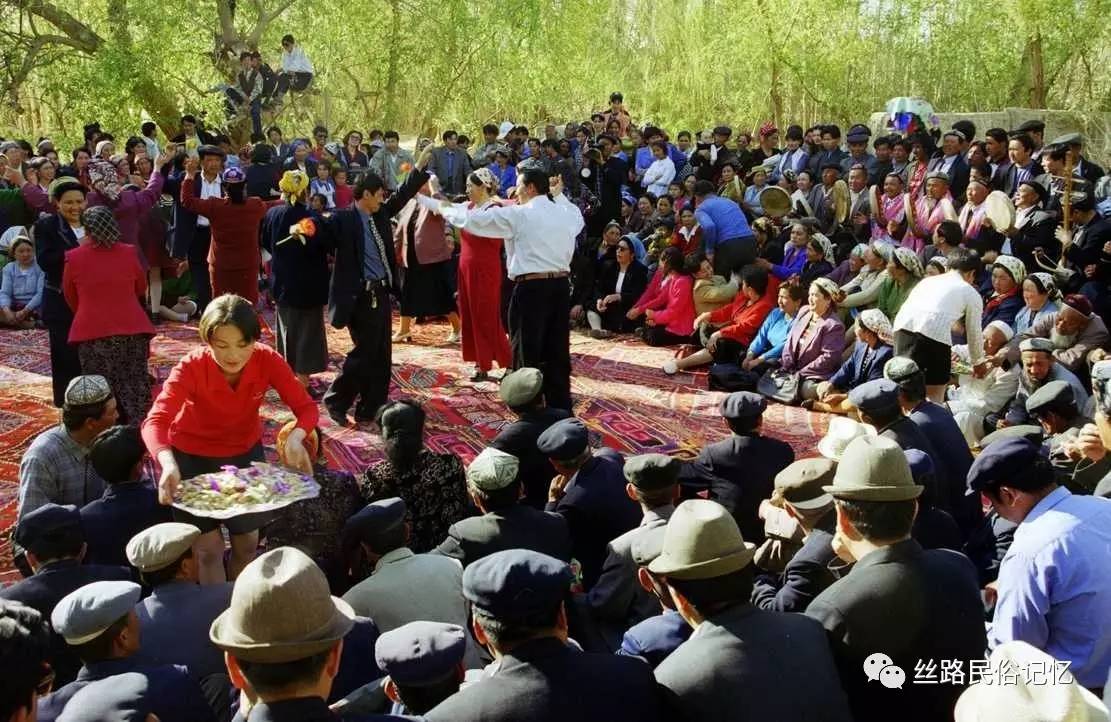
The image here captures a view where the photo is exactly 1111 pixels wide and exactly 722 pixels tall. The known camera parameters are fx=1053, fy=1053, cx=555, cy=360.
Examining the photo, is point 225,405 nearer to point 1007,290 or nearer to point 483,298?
point 483,298

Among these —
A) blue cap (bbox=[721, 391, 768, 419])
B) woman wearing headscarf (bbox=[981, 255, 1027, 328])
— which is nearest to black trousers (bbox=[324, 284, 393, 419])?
blue cap (bbox=[721, 391, 768, 419])

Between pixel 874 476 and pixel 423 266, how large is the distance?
6.79m

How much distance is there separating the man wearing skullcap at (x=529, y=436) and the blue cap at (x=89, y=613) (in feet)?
7.73

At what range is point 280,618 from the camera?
209cm

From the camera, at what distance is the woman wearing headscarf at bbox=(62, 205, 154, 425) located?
5637 millimetres

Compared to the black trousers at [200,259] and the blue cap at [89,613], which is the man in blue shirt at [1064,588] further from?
the black trousers at [200,259]

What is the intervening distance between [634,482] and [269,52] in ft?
50.5

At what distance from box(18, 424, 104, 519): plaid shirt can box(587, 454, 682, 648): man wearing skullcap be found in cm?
207

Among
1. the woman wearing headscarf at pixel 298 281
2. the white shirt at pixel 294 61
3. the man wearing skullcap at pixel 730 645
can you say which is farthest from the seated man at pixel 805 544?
the white shirt at pixel 294 61

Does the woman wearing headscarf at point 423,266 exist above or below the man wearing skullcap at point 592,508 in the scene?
above

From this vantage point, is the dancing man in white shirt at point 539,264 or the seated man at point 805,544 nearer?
the seated man at point 805,544

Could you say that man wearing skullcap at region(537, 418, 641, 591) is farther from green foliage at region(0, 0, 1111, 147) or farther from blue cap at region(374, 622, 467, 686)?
green foliage at region(0, 0, 1111, 147)

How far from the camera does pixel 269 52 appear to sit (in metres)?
17.2

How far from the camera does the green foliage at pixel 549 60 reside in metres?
13.8
